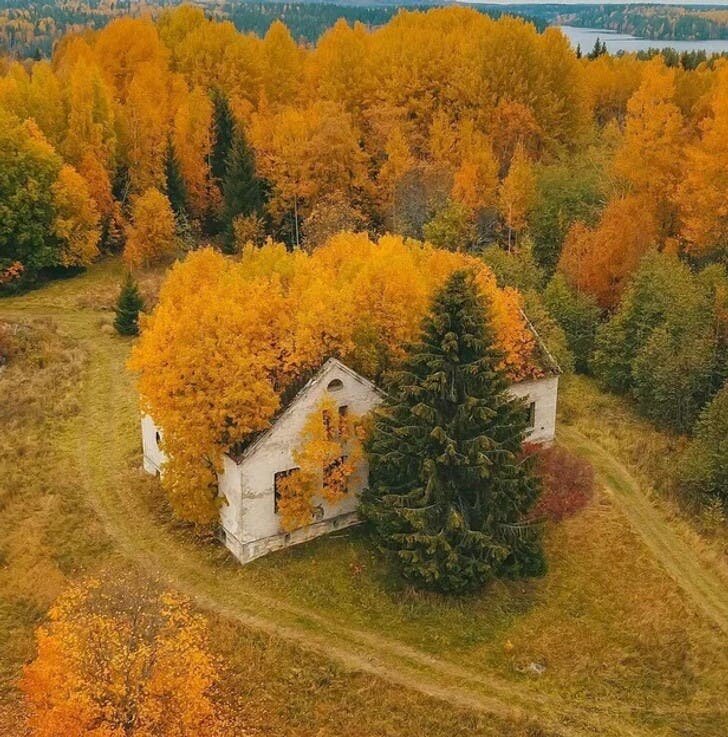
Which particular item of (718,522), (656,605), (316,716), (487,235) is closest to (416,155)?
(487,235)

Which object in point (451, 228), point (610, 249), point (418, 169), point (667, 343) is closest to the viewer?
point (667, 343)

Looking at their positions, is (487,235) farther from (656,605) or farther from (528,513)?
(656,605)

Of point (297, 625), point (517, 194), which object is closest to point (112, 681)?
point (297, 625)

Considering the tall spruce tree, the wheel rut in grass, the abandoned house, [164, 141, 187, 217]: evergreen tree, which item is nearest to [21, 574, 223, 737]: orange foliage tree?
the wheel rut in grass

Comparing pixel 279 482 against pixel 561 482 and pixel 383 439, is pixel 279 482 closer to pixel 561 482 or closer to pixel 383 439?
pixel 383 439

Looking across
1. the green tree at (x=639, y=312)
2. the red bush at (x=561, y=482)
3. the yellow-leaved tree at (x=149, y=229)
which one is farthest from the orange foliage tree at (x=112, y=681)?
the yellow-leaved tree at (x=149, y=229)
